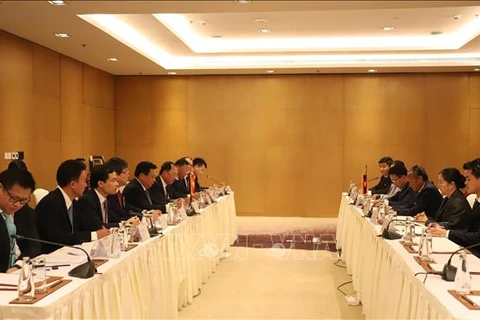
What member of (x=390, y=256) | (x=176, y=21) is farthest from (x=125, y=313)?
(x=176, y=21)

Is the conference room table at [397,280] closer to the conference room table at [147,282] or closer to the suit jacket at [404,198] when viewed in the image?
the suit jacket at [404,198]

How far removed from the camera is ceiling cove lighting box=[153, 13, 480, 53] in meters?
7.92

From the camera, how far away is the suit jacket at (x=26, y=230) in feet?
10.1

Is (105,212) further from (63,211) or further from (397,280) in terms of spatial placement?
→ (397,280)

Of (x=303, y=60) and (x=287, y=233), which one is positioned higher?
(x=303, y=60)

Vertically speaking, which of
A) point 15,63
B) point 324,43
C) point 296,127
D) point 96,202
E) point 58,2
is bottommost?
point 96,202

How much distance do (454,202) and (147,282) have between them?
262 centimetres

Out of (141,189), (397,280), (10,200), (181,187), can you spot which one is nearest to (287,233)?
(181,187)

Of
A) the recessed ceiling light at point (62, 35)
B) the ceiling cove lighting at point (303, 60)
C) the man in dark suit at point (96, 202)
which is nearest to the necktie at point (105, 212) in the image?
the man in dark suit at point (96, 202)

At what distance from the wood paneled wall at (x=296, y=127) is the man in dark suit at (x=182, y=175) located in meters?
2.58

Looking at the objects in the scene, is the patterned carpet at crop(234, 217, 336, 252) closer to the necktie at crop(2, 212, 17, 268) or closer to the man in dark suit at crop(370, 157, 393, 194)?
the man in dark suit at crop(370, 157, 393, 194)

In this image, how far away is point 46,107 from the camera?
7.04 m

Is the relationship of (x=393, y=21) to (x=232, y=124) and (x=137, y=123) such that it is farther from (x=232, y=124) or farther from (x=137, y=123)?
(x=137, y=123)

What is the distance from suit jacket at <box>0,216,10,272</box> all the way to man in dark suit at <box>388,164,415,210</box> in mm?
4287
